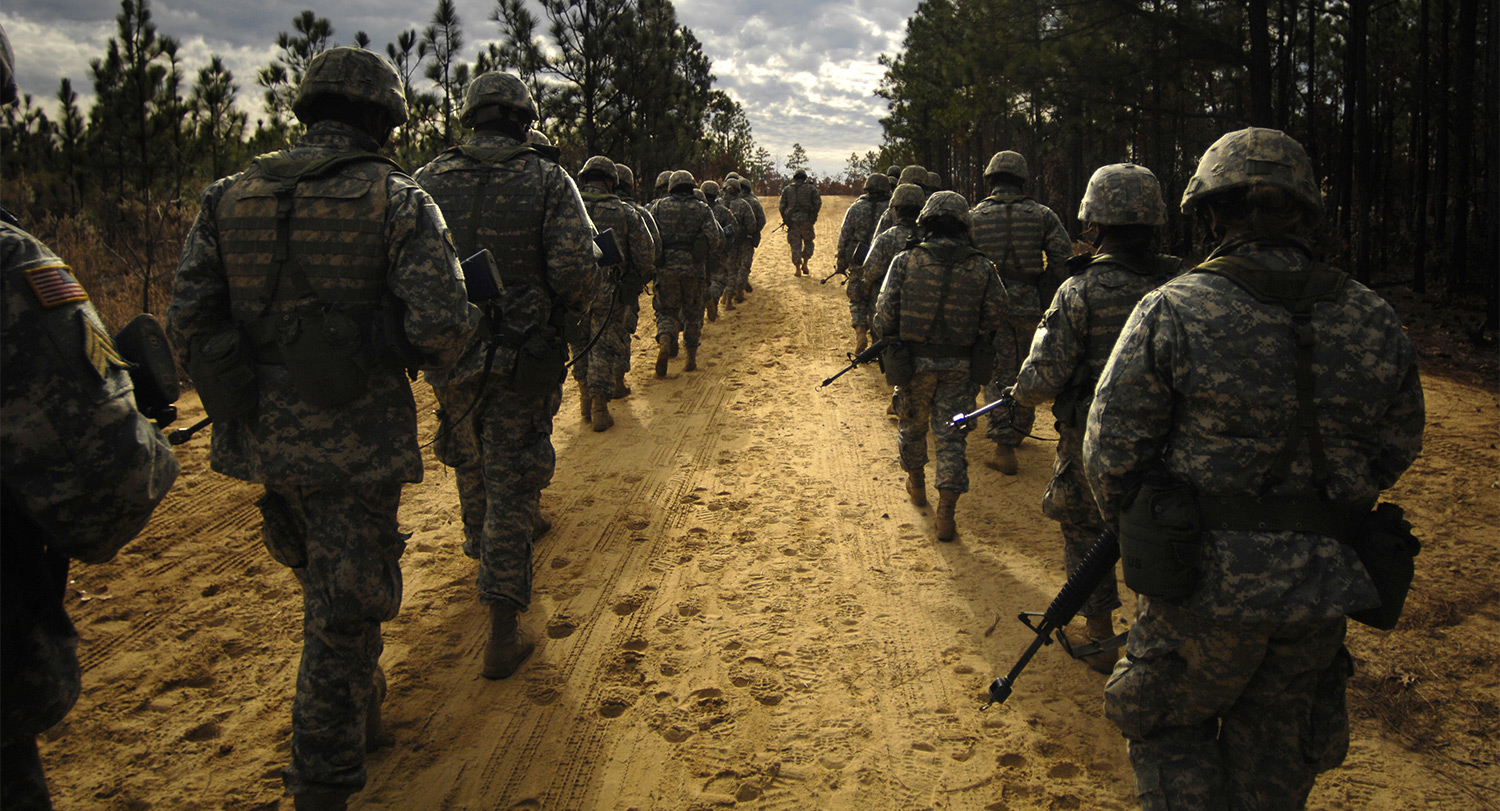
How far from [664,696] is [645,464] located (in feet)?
10.7

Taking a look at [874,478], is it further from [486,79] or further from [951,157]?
[951,157]

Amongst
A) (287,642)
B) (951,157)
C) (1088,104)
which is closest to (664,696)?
(287,642)

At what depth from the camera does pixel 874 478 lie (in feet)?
21.4

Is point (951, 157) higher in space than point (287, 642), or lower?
higher

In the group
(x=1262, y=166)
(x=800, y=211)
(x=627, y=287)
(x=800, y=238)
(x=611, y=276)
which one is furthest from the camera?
(x=800, y=238)

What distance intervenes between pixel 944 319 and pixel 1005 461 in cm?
176

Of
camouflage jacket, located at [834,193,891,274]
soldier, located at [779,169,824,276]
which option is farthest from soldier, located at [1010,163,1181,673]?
soldier, located at [779,169,824,276]

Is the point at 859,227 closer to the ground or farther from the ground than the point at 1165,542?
farther from the ground

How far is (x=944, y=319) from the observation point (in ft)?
17.8

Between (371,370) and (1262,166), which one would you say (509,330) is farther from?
(1262,166)

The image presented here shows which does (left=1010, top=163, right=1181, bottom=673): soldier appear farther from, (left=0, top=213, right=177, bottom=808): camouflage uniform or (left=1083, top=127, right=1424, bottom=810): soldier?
(left=0, top=213, right=177, bottom=808): camouflage uniform

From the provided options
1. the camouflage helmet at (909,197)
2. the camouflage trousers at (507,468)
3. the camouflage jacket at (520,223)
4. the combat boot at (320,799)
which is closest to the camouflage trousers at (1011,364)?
the camouflage helmet at (909,197)

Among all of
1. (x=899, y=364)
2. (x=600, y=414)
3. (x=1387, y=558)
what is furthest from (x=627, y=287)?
(x=1387, y=558)

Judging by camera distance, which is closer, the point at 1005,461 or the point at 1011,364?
the point at 1005,461
